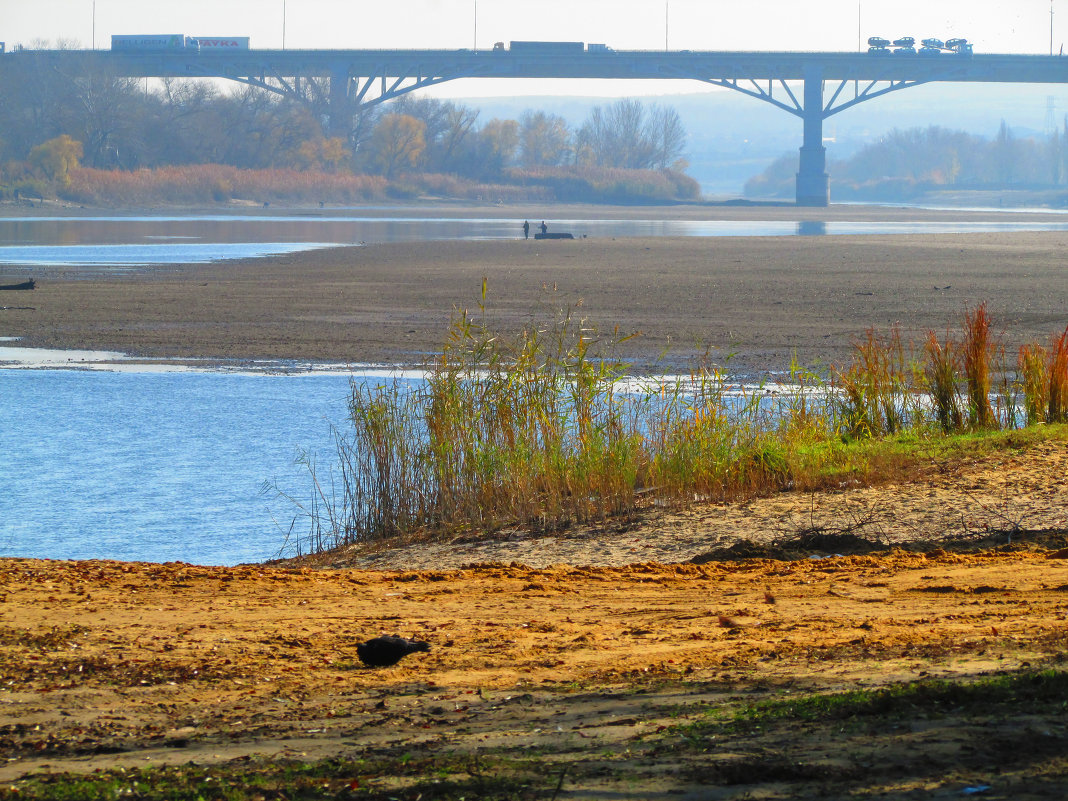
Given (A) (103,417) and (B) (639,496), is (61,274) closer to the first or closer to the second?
(A) (103,417)

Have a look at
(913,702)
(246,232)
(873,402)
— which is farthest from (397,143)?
(913,702)

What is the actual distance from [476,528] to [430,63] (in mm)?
95119

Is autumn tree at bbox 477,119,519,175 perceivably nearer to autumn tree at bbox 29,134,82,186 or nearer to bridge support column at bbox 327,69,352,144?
bridge support column at bbox 327,69,352,144

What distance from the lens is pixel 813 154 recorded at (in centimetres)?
10812

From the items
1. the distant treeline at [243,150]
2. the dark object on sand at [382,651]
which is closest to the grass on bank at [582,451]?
the dark object on sand at [382,651]

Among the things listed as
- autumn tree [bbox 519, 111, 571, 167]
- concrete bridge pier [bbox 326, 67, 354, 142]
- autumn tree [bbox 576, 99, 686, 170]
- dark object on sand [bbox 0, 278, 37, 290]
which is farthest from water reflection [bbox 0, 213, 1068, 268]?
autumn tree [bbox 519, 111, 571, 167]

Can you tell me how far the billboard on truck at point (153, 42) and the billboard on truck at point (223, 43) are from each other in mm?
1239

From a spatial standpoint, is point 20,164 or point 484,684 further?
point 20,164

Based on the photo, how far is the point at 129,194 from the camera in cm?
8238

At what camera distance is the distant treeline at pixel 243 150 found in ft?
287

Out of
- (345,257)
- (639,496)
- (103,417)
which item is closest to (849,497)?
(639,496)

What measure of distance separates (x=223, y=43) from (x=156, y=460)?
329 ft

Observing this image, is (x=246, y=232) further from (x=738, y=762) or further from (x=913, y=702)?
(x=738, y=762)

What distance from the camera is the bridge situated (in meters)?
Answer: 101
